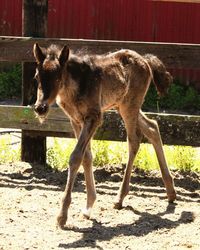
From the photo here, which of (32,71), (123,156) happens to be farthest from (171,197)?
(32,71)

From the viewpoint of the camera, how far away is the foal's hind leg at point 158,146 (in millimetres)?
6438

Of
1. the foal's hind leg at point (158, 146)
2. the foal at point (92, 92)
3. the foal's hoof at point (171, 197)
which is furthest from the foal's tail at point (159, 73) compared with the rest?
the foal's hoof at point (171, 197)

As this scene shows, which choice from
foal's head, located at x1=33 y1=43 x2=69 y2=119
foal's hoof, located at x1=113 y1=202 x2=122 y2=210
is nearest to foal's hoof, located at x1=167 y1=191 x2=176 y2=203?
foal's hoof, located at x1=113 y1=202 x2=122 y2=210

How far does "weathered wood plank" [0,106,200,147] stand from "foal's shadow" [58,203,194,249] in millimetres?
1330

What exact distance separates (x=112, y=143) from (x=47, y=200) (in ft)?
7.05

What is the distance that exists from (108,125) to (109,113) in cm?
15

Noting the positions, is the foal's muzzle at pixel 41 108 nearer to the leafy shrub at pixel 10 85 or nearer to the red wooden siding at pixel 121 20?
the leafy shrub at pixel 10 85

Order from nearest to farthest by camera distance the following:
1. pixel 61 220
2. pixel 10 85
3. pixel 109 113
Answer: pixel 61 220, pixel 109 113, pixel 10 85

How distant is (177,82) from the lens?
16.6 m

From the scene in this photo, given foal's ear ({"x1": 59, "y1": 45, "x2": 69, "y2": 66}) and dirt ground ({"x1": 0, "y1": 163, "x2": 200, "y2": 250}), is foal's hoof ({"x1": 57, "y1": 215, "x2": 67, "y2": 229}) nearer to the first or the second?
dirt ground ({"x1": 0, "y1": 163, "x2": 200, "y2": 250})

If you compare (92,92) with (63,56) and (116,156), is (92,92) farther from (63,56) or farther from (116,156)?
(116,156)

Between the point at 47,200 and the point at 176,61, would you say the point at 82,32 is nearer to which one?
the point at 176,61

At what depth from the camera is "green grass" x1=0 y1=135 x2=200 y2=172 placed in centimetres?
766

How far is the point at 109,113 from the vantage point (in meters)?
7.40
